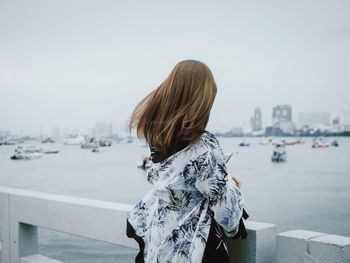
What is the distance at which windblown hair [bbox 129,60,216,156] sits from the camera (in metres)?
1.98

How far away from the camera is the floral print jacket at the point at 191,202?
193cm

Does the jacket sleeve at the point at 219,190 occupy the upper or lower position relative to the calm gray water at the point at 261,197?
upper

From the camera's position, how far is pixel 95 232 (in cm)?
318

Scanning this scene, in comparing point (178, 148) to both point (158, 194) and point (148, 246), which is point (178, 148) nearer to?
point (158, 194)

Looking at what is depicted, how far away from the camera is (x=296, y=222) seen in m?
32.3

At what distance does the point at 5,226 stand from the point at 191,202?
272cm

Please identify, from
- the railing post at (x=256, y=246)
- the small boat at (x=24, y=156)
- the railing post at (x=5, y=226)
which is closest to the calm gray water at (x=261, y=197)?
the railing post at (x=5, y=226)

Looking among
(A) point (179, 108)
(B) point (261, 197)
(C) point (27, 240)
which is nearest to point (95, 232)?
(C) point (27, 240)

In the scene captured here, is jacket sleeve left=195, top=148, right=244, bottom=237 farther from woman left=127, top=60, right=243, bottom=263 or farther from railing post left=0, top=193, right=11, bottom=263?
railing post left=0, top=193, right=11, bottom=263

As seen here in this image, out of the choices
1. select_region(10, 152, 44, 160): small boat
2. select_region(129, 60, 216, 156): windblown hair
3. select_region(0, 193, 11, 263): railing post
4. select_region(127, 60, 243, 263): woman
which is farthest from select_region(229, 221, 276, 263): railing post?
select_region(10, 152, 44, 160): small boat

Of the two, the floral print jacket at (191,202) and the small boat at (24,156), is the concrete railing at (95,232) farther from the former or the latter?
the small boat at (24,156)

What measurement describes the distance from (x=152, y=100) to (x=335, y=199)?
45.2 m

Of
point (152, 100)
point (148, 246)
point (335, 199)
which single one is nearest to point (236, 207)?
point (148, 246)

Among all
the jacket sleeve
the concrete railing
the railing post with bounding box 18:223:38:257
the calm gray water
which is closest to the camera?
the jacket sleeve
